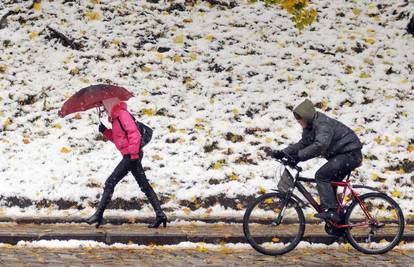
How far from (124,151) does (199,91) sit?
392 cm

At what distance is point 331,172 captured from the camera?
22.6 feet

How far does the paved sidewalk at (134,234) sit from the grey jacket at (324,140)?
35.0 inches

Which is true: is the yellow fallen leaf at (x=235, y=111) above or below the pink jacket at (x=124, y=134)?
above

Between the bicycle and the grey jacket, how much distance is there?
0.23 meters

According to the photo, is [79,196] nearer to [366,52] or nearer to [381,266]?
[381,266]

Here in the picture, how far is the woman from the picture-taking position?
7.61 meters

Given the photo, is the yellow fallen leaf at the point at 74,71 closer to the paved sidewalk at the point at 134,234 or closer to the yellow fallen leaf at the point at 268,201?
the paved sidewalk at the point at 134,234

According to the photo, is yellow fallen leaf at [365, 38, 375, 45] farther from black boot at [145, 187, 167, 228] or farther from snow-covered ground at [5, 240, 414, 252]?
black boot at [145, 187, 167, 228]

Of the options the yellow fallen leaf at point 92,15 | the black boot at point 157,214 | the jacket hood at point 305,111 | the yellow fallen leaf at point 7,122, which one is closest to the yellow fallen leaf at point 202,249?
the black boot at point 157,214

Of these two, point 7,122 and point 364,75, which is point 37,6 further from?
point 364,75

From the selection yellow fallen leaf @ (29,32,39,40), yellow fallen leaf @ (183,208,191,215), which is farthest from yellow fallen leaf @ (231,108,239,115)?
yellow fallen leaf @ (29,32,39,40)

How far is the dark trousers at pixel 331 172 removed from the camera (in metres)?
6.89

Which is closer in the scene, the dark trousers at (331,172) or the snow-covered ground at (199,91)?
the dark trousers at (331,172)

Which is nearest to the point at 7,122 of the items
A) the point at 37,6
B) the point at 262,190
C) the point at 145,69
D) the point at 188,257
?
the point at 145,69
